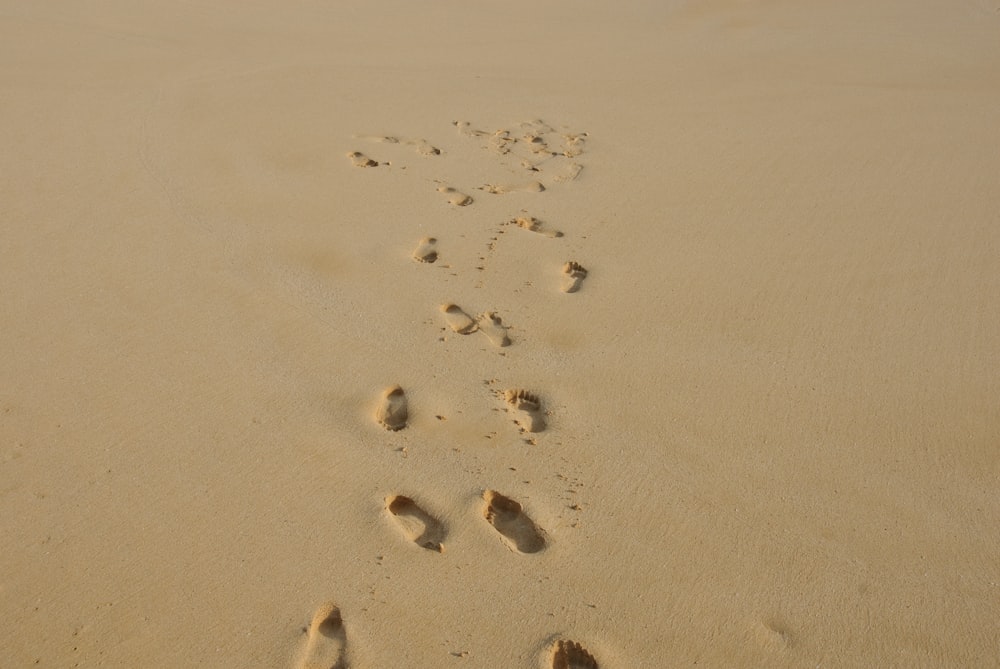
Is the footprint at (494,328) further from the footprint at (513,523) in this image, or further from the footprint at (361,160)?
the footprint at (361,160)

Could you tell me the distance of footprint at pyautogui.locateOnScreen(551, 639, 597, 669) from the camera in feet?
6.29

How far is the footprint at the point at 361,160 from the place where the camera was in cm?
398

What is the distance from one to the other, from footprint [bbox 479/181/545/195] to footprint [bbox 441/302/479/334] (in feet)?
3.03

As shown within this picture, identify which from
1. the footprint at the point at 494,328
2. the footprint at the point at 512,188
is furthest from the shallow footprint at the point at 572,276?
the footprint at the point at 512,188

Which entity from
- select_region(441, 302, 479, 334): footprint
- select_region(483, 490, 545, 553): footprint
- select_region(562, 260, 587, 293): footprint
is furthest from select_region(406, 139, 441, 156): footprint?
select_region(483, 490, 545, 553): footprint

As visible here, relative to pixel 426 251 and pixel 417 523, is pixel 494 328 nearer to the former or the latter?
pixel 426 251

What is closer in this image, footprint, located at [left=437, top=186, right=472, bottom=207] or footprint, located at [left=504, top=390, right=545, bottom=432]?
footprint, located at [left=504, top=390, right=545, bottom=432]

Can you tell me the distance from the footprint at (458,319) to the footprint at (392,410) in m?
0.37

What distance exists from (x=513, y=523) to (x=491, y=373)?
605mm

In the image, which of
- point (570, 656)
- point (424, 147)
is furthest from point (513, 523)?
point (424, 147)

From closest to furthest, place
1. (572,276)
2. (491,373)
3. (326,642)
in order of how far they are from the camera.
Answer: (326,642) < (491,373) < (572,276)

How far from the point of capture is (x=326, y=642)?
192cm

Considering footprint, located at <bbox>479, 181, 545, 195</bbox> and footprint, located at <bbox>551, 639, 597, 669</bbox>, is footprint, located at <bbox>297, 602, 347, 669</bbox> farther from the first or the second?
footprint, located at <bbox>479, 181, 545, 195</bbox>

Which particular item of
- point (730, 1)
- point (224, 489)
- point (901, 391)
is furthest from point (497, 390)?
point (730, 1)
